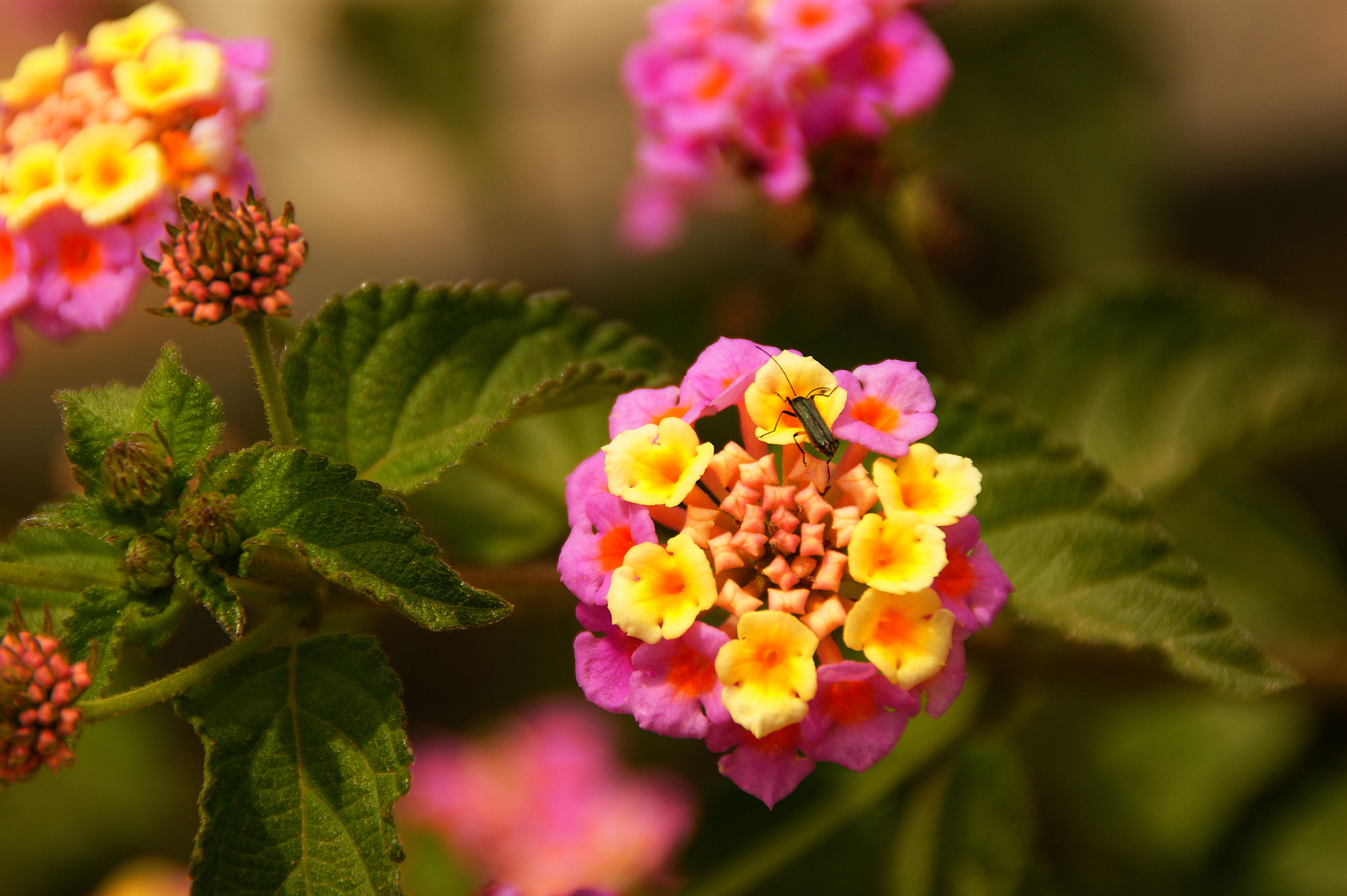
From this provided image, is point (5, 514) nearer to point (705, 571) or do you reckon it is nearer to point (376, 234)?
point (376, 234)

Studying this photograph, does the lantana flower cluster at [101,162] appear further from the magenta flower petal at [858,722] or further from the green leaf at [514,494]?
the magenta flower petal at [858,722]

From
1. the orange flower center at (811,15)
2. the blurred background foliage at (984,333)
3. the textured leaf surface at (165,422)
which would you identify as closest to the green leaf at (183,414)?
the textured leaf surface at (165,422)

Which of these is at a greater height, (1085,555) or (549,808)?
(1085,555)

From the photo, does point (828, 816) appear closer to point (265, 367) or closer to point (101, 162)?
point (265, 367)

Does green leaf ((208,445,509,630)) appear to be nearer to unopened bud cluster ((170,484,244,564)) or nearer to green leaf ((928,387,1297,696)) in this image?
unopened bud cluster ((170,484,244,564))

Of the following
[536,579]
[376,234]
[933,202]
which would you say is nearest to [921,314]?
[933,202]

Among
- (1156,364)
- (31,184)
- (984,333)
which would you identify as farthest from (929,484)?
(984,333)

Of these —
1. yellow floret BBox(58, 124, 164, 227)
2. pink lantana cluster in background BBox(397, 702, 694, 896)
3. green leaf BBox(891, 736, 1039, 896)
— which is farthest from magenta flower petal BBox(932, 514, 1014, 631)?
pink lantana cluster in background BBox(397, 702, 694, 896)
